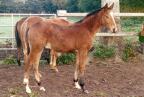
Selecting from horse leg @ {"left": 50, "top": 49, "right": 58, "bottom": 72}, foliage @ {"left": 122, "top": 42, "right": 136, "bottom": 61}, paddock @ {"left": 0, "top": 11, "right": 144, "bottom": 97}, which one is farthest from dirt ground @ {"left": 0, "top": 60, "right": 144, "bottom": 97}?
foliage @ {"left": 122, "top": 42, "right": 136, "bottom": 61}

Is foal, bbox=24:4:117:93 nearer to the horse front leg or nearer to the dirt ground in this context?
the dirt ground

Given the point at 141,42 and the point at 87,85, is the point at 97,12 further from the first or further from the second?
the point at 141,42

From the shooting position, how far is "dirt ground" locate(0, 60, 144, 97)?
850 cm

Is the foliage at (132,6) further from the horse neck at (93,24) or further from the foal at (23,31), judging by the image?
the horse neck at (93,24)

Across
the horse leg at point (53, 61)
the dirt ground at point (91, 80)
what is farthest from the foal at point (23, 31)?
the dirt ground at point (91, 80)

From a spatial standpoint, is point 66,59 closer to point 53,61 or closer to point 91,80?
point 53,61

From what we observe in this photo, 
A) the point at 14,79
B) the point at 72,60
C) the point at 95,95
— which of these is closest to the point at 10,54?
the point at 72,60

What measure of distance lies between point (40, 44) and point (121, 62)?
4.25 meters

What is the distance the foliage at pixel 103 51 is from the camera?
12220 mm

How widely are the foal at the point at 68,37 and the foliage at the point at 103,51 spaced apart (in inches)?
130

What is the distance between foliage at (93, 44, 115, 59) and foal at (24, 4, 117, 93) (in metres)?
3.31

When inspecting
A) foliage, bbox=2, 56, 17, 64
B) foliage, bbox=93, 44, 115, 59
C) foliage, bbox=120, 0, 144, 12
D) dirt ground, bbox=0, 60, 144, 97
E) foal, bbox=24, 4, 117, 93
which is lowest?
dirt ground, bbox=0, 60, 144, 97

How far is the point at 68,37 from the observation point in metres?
8.73

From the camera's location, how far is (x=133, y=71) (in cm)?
1101
